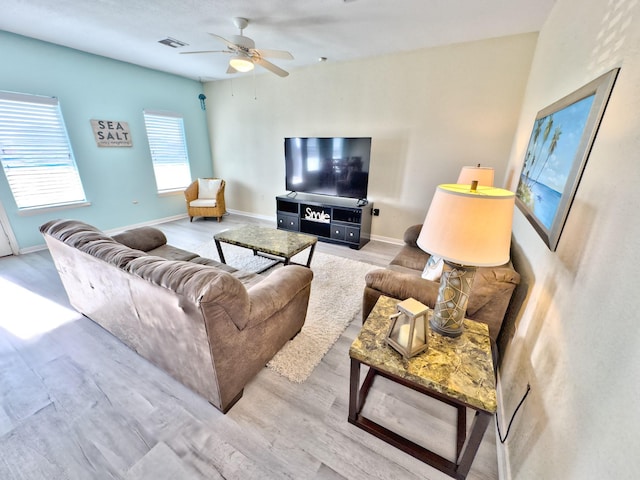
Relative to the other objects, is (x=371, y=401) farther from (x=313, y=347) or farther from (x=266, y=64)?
(x=266, y=64)

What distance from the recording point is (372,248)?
3887 millimetres

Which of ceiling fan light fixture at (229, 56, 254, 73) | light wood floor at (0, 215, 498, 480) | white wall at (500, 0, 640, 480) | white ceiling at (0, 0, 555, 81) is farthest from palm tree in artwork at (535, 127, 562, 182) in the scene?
ceiling fan light fixture at (229, 56, 254, 73)

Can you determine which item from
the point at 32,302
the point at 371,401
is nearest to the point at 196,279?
the point at 371,401

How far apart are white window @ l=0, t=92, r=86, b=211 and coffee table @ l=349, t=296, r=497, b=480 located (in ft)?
15.7

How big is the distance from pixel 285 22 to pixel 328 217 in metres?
2.43

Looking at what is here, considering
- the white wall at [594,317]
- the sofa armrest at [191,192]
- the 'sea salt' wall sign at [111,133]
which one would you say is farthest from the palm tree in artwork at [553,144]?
the 'sea salt' wall sign at [111,133]

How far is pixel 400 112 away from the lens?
11.7ft

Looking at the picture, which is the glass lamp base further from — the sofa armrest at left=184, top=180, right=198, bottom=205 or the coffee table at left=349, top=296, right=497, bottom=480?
the sofa armrest at left=184, top=180, right=198, bottom=205

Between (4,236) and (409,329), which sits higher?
(409,329)

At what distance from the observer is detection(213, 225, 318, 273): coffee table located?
102 inches

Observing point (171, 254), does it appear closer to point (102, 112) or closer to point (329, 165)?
point (329, 165)

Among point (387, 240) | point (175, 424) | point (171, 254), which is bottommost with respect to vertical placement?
point (175, 424)

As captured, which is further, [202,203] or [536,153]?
[202,203]

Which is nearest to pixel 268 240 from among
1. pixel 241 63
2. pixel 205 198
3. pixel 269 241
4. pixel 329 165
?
pixel 269 241
